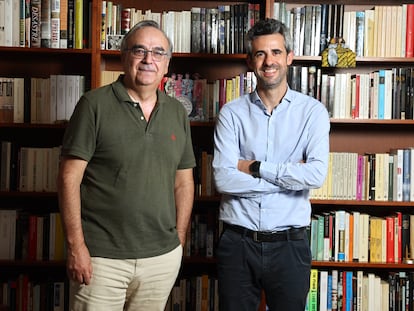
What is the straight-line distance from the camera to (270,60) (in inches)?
85.7

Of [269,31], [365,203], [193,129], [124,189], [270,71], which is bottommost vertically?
[365,203]

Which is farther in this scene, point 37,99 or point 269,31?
point 37,99

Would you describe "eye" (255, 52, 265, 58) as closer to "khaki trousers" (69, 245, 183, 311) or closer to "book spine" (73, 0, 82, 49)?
"khaki trousers" (69, 245, 183, 311)

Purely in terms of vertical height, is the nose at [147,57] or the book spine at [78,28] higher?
the book spine at [78,28]

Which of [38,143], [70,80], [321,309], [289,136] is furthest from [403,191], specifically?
[38,143]

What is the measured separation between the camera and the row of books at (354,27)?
2875mm

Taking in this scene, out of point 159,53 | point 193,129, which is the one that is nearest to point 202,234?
point 193,129

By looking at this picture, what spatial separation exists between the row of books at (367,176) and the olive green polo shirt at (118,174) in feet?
4.10

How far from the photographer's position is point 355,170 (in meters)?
2.90

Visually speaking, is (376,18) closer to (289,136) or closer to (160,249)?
(289,136)

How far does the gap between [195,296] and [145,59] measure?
154 centimetres

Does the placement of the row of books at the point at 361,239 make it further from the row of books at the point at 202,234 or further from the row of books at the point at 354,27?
the row of books at the point at 354,27

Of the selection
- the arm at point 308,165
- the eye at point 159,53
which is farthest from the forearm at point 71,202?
the arm at point 308,165

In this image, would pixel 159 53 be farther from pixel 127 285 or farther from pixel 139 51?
pixel 127 285
